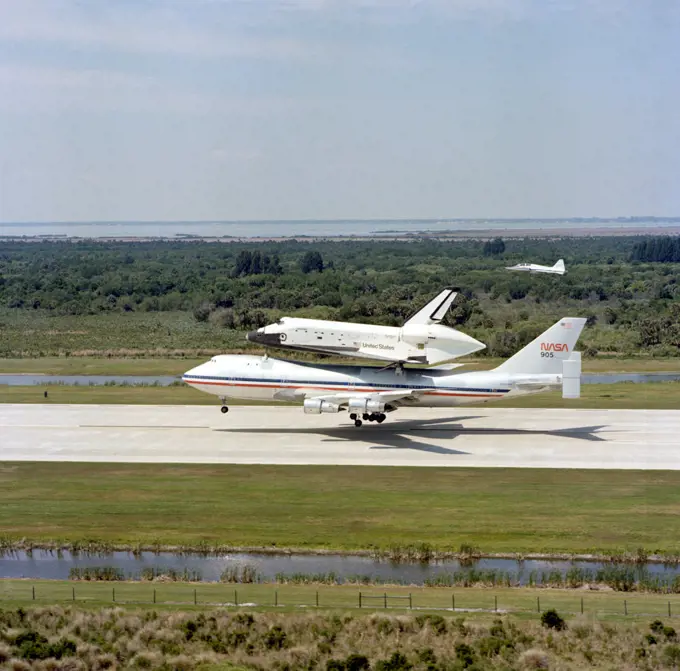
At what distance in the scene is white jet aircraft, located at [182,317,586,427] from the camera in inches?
2731

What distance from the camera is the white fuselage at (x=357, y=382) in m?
70.2

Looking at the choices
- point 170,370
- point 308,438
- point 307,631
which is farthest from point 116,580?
point 170,370

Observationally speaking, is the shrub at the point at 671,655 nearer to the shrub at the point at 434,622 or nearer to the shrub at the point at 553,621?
the shrub at the point at 553,621

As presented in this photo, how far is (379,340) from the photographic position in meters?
70.0

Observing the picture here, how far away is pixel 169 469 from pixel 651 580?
2831 cm

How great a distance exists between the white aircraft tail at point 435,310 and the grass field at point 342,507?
41.6 feet

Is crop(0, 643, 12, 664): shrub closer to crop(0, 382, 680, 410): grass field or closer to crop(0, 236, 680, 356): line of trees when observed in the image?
crop(0, 382, 680, 410): grass field

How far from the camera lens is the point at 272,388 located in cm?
7144

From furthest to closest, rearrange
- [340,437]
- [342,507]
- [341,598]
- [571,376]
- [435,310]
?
1. [435,310]
2. [340,437]
3. [571,376]
4. [342,507]
5. [341,598]

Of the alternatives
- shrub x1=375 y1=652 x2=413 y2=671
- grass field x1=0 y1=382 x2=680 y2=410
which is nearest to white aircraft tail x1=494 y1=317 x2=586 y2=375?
grass field x1=0 y1=382 x2=680 y2=410

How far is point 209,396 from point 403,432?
21.4 m

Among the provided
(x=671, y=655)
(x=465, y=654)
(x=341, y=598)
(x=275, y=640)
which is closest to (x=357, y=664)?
(x=275, y=640)

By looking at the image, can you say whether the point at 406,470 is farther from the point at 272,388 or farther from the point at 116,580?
the point at 116,580

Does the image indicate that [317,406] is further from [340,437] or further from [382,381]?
[382,381]
